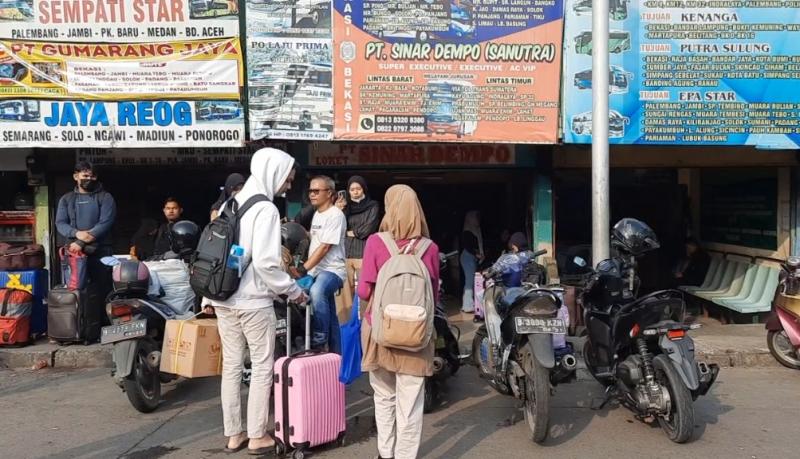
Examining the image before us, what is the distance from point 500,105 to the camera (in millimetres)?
7230

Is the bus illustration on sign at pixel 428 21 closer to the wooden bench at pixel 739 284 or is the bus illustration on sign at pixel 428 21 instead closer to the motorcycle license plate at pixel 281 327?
the motorcycle license plate at pixel 281 327

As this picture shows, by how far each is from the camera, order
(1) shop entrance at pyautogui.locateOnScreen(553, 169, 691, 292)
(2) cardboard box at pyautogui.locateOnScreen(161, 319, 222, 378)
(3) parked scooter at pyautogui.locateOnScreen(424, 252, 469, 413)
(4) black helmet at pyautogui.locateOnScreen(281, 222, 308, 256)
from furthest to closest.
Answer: (1) shop entrance at pyautogui.locateOnScreen(553, 169, 691, 292) → (4) black helmet at pyautogui.locateOnScreen(281, 222, 308, 256) → (3) parked scooter at pyautogui.locateOnScreen(424, 252, 469, 413) → (2) cardboard box at pyautogui.locateOnScreen(161, 319, 222, 378)

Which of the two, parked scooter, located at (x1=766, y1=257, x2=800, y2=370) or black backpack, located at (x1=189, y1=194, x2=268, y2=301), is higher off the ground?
black backpack, located at (x1=189, y1=194, x2=268, y2=301)

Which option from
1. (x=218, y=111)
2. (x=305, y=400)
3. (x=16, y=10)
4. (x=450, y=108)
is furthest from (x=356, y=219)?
(x=16, y=10)

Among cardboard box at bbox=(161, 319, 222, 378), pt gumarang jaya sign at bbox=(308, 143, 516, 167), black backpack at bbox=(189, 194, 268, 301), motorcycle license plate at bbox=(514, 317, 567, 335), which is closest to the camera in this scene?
black backpack at bbox=(189, 194, 268, 301)

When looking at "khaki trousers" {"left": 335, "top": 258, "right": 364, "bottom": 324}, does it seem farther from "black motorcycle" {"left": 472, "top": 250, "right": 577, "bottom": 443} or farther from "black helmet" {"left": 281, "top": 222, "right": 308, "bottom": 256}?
"black motorcycle" {"left": 472, "top": 250, "right": 577, "bottom": 443}

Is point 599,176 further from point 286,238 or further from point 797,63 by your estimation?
point 286,238

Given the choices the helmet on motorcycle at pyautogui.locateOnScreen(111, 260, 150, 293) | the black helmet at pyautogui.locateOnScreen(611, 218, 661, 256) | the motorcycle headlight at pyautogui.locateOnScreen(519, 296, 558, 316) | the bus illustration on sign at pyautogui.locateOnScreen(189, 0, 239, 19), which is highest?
the bus illustration on sign at pyautogui.locateOnScreen(189, 0, 239, 19)

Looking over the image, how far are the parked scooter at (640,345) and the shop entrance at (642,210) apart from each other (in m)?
4.60

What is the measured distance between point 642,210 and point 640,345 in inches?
248

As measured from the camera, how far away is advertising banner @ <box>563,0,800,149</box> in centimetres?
716

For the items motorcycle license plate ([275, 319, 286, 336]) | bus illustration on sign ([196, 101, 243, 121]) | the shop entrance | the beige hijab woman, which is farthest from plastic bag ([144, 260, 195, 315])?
the shop entrance

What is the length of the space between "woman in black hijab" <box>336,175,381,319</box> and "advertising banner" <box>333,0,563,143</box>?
2.80ft

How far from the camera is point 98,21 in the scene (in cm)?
724
